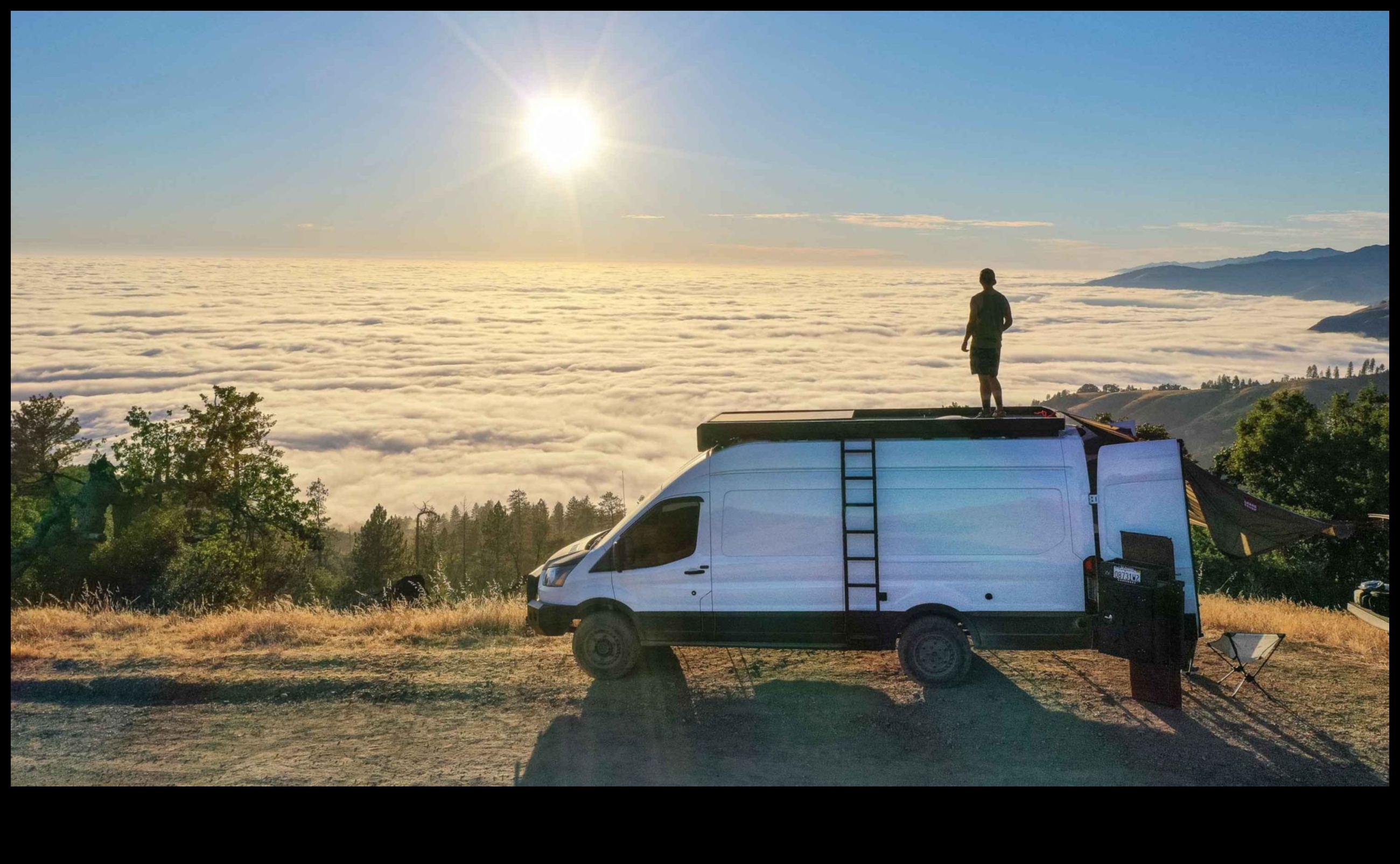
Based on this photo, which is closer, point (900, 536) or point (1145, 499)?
point (1145, 499)

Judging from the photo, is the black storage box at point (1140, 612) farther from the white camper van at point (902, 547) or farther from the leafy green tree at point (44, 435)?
the leafy green tree at point (44, 435)

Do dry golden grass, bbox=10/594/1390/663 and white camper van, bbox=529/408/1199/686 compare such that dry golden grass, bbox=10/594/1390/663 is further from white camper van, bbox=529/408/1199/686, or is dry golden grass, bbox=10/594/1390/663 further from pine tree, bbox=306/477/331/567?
pine tree, bbox=306/477/331/567

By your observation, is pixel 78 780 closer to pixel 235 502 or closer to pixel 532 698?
pixel 532 698

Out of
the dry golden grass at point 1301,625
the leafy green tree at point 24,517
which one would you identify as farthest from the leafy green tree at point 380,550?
the dry golden grass at point 1301,625

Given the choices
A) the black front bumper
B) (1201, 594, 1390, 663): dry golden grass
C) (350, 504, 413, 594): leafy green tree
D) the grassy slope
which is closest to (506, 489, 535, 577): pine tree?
(350, 504, 413, 594): leafy green tree

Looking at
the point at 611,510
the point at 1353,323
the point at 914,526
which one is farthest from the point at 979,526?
the point at 1353,323

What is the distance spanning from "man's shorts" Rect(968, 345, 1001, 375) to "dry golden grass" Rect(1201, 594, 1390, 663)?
4100 mm

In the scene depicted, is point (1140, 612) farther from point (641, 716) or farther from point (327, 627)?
point (327, 627)

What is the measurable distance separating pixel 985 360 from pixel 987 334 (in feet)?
1.11

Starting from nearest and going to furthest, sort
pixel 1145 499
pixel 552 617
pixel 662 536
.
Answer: pixel 1145 499, pixel 662 536, pixel 552 617

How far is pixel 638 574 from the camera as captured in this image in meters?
10.6

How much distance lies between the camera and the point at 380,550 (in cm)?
7469

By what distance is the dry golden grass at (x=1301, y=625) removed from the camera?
1209 centimetres
